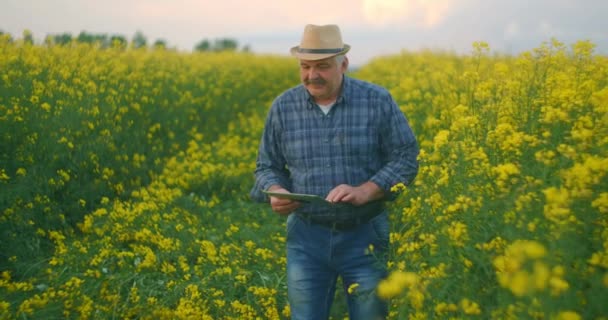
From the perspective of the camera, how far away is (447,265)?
253 centimetres

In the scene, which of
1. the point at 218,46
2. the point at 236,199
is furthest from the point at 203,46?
the point at 236,199

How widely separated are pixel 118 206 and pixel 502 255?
4240mm

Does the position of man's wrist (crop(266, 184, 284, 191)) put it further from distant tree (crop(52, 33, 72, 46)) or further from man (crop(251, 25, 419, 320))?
distant tree (crop(52, 33, 72, 46))

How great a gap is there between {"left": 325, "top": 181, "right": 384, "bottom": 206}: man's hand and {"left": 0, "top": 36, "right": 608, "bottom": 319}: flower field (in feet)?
0.69

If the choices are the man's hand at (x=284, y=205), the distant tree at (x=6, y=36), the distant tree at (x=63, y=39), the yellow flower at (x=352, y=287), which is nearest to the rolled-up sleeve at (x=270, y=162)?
the man's hand at (x=284, y=205)

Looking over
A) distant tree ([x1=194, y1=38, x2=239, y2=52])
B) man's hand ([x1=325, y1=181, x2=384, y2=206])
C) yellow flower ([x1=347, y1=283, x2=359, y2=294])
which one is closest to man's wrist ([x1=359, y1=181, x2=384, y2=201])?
man's hand ([x1=325, y1=181, x2=384, y2=206])

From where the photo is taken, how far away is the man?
3289 millimetres

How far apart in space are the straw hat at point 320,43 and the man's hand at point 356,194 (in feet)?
2.33

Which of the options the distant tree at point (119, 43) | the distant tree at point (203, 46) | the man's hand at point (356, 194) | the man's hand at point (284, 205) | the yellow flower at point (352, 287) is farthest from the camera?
the distant tree at point (203, 46)

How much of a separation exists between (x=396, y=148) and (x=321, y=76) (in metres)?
0.58

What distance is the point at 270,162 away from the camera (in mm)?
3621

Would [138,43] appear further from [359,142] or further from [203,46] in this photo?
[203,46]

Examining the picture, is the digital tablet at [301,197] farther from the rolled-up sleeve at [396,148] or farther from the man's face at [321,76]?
the man's face at [321,76]

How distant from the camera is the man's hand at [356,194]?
10.3 ft
